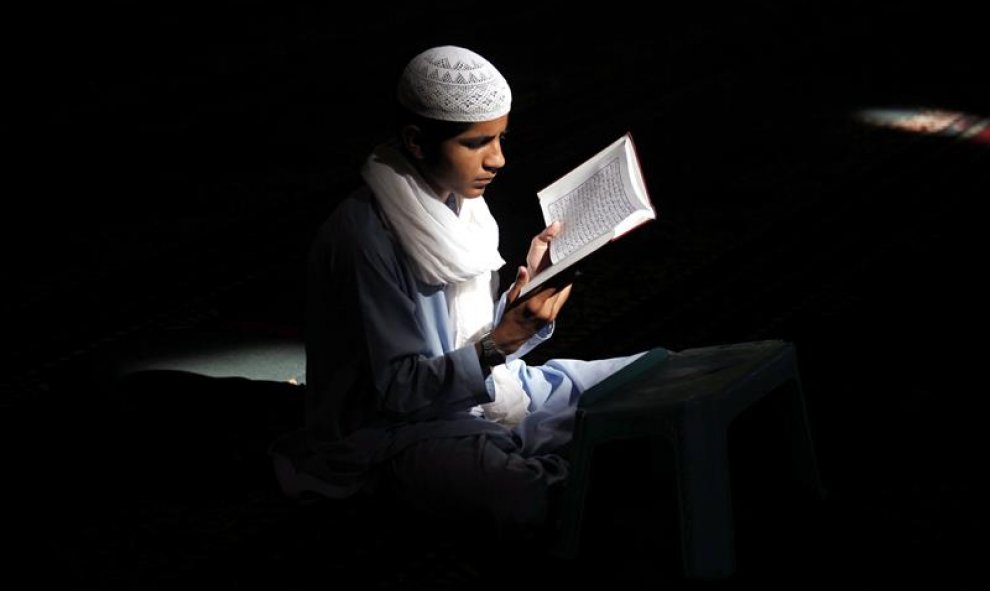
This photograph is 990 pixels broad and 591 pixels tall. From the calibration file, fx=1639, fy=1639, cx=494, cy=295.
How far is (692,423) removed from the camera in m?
2.78

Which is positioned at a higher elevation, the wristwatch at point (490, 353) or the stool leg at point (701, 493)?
the wristwatch at point (490, 353)

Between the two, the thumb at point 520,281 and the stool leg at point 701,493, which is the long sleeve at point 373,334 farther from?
the stool leg at point 701,493

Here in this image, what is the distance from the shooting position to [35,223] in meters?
5.44

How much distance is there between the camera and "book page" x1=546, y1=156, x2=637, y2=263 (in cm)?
279

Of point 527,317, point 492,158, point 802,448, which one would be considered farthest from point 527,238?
point 527,317

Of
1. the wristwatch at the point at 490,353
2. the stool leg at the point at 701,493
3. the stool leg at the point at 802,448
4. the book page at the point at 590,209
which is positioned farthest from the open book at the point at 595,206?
the stool leg at the point at 802,448

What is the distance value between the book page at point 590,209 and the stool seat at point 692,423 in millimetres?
284

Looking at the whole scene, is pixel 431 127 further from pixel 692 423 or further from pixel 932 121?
pixel 932 121

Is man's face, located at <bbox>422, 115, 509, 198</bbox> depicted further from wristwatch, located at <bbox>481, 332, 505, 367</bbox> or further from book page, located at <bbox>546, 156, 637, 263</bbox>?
wristwatch, located at <bbox>481, 332, 505, 367</bbox>

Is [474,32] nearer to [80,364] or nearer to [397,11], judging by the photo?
[397,11]

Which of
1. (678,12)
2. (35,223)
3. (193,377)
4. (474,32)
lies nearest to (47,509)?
(193,377)

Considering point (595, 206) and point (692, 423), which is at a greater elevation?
point (595, 206)

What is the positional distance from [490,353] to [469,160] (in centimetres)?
35

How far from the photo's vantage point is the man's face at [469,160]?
290 centimetres
